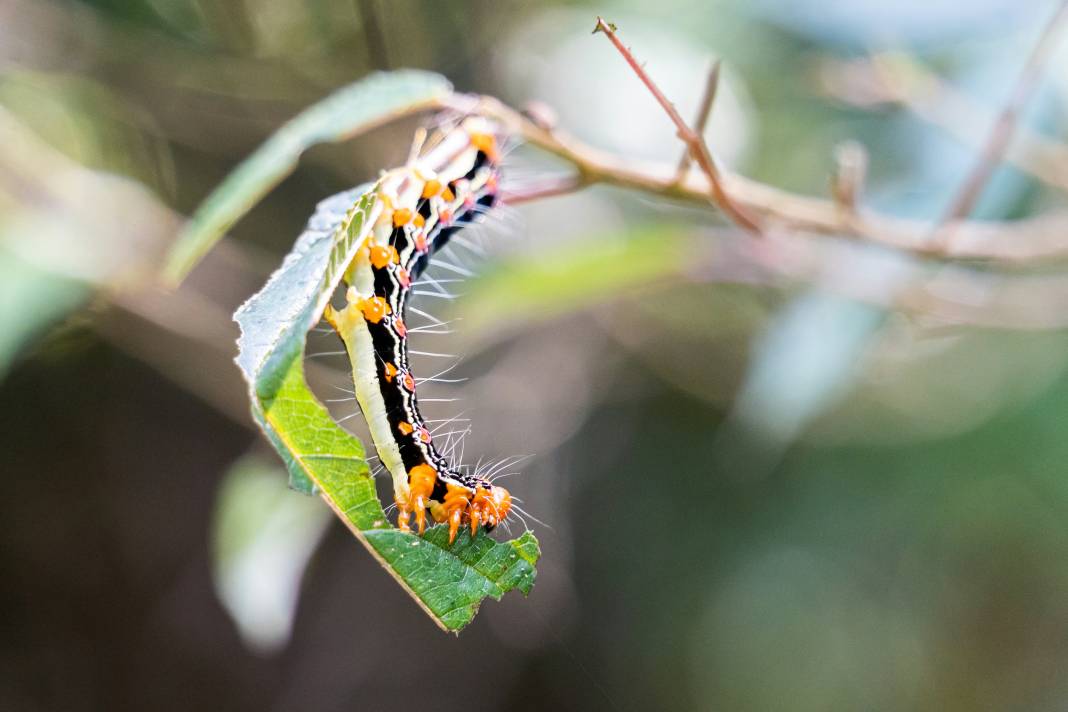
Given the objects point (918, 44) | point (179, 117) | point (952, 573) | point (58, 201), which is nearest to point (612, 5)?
point (918, 44)

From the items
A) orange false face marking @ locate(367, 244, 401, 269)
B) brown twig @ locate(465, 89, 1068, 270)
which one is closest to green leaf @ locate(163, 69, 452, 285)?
brown twig @ locate(465, 89, 1068, 270)

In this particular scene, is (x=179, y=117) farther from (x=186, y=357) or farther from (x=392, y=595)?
(x=392, y=595)

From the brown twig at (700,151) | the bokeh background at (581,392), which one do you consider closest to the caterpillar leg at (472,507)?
the brown twig at (700,151)

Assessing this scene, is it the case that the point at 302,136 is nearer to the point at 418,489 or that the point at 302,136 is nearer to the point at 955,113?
the point at 418,489

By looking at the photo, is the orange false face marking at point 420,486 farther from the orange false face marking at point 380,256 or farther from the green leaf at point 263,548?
the green leaf at point 263,548

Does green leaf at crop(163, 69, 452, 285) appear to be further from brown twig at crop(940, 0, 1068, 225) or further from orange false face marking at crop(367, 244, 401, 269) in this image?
brown twig at crop(940, 0, 1068, 225)
